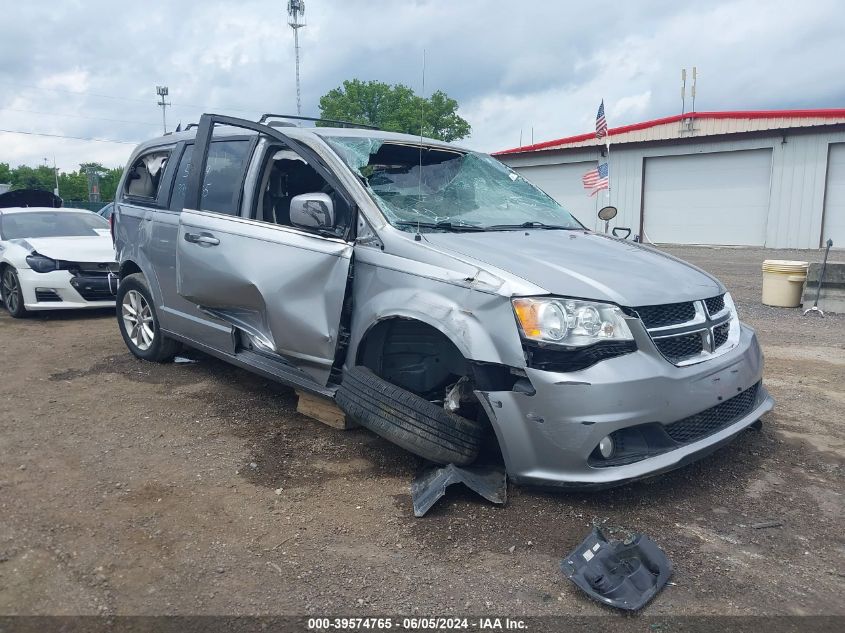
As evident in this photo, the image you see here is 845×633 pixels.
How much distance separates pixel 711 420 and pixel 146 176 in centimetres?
469

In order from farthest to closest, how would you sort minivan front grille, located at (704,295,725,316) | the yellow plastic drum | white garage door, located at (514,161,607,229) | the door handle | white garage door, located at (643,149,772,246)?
white garage door, located at (514,161,607,229) < white garage door, located at (643,149,772,246) < the yellow plastic drum < the door handle < minivan front grille, located at (704,295,725,316)

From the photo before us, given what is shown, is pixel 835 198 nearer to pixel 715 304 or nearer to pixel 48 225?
pixel 715 304

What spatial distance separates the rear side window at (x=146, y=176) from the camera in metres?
5.40

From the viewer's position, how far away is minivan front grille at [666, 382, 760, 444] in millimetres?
3141

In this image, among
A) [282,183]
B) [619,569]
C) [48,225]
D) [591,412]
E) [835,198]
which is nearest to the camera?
[619,569]

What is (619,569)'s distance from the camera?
2.58m

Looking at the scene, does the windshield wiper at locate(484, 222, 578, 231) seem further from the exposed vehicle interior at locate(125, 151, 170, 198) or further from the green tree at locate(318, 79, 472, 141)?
the green tree at locate(318, 79, 472, 141)

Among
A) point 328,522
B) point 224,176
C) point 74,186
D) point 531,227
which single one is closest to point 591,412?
point 328,522

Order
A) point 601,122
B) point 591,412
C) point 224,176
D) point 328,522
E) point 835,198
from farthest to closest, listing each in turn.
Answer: point 835,198 < point 601,122 < point 224,176 < point 328,522 < point 591,412

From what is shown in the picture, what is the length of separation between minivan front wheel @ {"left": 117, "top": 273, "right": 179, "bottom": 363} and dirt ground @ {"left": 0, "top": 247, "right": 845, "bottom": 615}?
904mm

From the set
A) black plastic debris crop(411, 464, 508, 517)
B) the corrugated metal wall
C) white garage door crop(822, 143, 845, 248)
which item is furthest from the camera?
the corrugated metal wall

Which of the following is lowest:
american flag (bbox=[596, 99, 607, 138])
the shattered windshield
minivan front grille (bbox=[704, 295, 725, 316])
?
minivan front grille (bbox=[704, 295, 725, 316])

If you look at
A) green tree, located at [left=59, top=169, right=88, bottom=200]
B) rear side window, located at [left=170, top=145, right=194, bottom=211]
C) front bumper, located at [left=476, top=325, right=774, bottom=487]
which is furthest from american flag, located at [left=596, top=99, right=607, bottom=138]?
green tree, located at [left=59, top=169, right=88, bottom=200]

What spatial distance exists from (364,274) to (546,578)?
5.76ft
